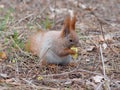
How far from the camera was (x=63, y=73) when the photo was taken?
4.13 meters

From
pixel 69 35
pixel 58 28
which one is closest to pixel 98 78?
pixel 69 35

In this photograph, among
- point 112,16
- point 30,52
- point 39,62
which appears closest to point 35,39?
point 30,52

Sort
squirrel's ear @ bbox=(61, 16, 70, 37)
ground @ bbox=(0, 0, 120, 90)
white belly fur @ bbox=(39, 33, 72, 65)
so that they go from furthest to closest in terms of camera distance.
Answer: white belly fur @ bbox=(39, 33, 72, 65), squirrel's ear @ bbox=(61, 16, 70, 37), ground @ bbox=(0, 0, 120, 90)

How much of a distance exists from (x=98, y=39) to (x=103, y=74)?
1249 mm

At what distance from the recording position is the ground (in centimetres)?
397

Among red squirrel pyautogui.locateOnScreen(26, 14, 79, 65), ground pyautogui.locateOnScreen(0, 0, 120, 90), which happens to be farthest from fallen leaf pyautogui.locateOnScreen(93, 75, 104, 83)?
red squirrel pyautogui.locateOnScreen(26, 14, 79, 65)

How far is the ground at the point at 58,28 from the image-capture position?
397 cm

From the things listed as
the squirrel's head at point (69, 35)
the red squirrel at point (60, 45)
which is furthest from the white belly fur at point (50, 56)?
the squirrel's head at point (69, 35)

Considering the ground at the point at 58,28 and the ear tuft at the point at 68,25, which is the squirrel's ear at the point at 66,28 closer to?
the ear tuft at the point at 68,25

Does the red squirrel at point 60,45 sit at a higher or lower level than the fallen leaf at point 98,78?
higher

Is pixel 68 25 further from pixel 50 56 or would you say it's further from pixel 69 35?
pixel 50 56

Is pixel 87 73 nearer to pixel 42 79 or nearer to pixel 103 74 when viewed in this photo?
pixel 103 74

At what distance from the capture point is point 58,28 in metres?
5.79

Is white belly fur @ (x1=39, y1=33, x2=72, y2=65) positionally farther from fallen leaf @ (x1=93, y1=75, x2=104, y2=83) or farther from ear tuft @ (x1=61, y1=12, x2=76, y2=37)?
fallen leaf @ (x1=93, y1=75, x2=104, y2=83)
